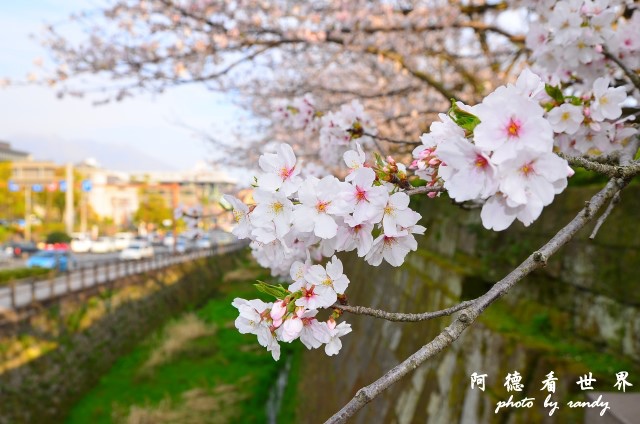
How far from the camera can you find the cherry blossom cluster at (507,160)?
99 centimetres

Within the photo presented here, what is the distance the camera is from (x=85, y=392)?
13.2 metres

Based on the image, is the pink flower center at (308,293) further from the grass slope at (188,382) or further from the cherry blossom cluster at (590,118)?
the grass slope at (188,382)

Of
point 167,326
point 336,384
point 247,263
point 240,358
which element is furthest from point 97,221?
point 336,384

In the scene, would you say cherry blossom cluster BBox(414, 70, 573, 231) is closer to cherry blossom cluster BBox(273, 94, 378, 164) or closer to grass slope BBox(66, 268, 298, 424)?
cherry blossom cluster BBox(273, 94, 378, 164)

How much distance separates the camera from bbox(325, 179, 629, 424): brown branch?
0.97 meters

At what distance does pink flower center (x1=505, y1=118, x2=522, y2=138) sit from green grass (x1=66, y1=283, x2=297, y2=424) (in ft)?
36.5

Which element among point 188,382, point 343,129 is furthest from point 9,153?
point 343,129

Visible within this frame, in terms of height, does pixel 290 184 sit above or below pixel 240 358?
above

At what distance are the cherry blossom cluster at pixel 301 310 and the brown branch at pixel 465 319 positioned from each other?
1.12 feet

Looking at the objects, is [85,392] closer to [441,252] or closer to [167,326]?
[167,326]

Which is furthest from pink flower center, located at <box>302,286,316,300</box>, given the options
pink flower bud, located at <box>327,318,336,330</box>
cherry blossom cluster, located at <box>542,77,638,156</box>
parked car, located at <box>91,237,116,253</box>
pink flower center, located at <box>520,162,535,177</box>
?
parked car, located at <box>91,237,116,253</box>

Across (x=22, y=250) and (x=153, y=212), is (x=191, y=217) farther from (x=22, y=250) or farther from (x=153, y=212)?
(x=153, y=212)

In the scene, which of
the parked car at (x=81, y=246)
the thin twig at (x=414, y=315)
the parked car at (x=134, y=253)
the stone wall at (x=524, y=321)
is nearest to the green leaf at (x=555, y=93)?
the thin twig at (x=414, y=315)

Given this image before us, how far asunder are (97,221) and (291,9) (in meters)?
71.5
